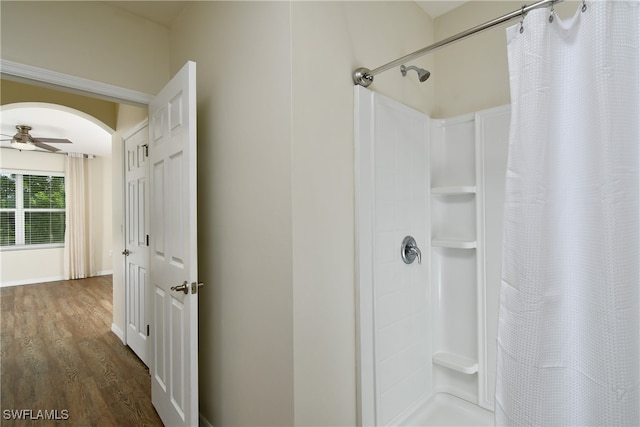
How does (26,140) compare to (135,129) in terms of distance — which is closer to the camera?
(135,129)

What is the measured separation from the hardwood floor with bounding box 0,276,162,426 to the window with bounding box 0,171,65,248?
6.92ft

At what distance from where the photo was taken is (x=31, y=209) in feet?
20.7

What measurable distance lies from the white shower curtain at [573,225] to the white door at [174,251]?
1.33 metres

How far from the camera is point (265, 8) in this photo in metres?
1.40

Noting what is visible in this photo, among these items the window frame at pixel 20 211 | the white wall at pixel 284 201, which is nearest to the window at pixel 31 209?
the window frame at pixel 20 211

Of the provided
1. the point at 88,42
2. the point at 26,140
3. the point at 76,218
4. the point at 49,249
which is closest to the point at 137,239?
the point at 88,42

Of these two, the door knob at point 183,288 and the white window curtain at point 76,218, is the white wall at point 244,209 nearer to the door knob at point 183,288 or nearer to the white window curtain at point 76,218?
the door knob at point 183,288

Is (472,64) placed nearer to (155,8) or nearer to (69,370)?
(155,8)

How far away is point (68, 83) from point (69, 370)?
7.74 feet

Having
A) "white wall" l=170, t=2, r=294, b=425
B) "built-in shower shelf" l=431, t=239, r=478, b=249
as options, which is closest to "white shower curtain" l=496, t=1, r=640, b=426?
"white wall" l=170, t=2, r=294, b=425

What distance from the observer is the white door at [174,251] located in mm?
1568

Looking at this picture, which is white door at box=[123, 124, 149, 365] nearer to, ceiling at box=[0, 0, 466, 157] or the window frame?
ceiling at box=[0, 0, 466, 157]

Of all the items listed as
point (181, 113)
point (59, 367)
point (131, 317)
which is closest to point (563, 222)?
point (181, 113)

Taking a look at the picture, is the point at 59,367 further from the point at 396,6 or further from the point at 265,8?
the point at 396,6
